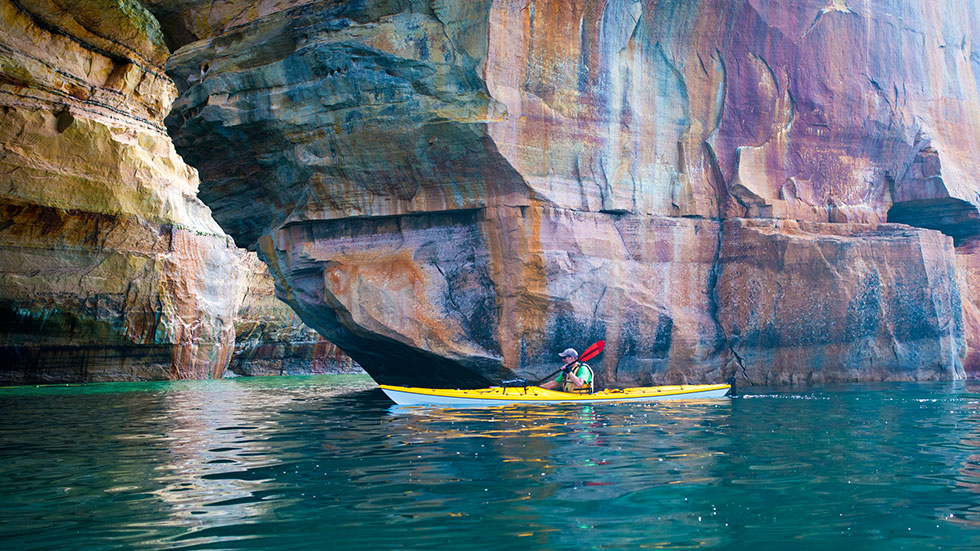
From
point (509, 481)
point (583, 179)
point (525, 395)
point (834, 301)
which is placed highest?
point (583, 179)

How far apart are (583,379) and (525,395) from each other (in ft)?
4.24

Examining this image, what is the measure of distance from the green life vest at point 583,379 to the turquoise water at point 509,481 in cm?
188

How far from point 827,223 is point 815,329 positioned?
243cm

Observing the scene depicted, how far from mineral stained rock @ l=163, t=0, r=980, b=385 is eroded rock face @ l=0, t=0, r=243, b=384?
361 inches

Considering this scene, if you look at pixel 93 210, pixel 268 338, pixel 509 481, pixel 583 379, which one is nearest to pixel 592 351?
pixel 583 379

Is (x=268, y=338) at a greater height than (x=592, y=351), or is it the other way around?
(x=592, y=351)

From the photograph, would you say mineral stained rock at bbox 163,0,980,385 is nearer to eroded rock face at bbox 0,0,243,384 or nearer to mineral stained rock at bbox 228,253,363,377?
eroded rock face at bbox 0,0,243,384

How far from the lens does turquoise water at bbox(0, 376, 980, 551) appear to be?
5016 millimetres

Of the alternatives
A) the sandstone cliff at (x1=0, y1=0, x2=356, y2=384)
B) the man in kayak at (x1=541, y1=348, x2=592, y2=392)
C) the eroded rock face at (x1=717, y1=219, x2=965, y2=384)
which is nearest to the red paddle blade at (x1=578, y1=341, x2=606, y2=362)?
the man in kayak at (x1=541, y1=348, x2=592, y2=392)

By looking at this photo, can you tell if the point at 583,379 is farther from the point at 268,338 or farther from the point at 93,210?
the point at 268,338

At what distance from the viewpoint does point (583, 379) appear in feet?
46.9

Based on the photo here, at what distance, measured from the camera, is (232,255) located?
106 ft

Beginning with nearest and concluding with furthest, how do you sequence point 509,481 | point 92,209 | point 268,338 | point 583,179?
point 509,481, point 583,179, point 92,209, point 268,338

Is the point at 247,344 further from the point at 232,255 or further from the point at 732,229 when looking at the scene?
the point at 732,229
